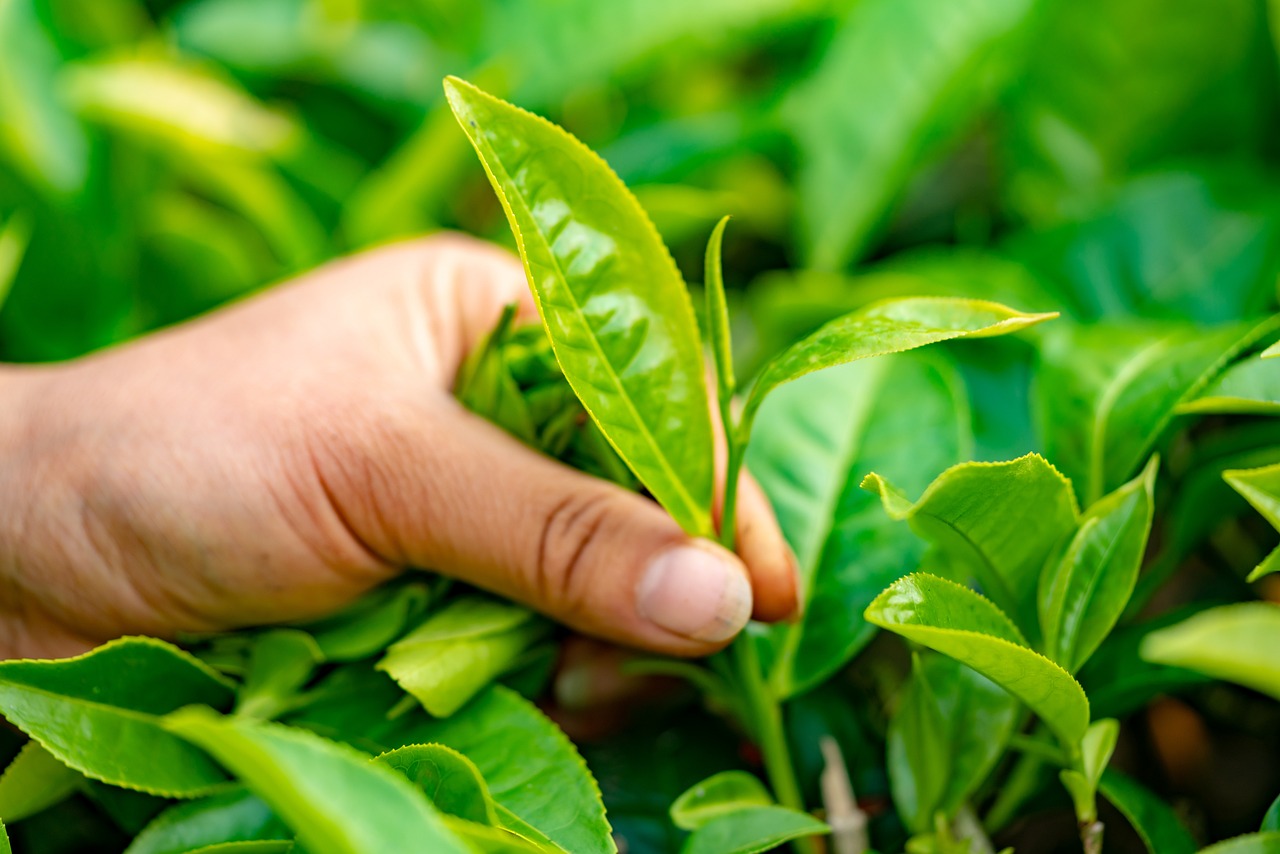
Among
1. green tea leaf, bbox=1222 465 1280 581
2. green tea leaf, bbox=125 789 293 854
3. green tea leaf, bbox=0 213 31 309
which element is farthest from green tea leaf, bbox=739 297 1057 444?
green tea leaf, bbox=0 213 31 309

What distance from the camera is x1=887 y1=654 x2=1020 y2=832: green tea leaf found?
52 cm

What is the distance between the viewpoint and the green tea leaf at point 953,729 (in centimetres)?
52

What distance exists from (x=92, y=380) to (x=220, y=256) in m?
0.24

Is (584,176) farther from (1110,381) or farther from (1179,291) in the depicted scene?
(1179,291)

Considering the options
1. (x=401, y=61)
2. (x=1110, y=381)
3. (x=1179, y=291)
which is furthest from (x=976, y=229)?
(x=401, y=61)

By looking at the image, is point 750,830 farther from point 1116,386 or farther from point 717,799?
point 1116,386

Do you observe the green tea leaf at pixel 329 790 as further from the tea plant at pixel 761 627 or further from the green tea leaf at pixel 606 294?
the green tea leaf at pixel 606 294

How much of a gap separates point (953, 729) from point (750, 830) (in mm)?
123

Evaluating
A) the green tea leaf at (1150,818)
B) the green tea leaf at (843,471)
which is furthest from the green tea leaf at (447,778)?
the green tea leaf at (1150,818)

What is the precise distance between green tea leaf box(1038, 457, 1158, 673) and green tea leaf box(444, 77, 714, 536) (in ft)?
0.57

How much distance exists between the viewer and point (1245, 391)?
483mm

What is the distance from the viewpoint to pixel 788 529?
62 centimetres

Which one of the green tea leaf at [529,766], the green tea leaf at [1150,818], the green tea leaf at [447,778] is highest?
the green tea leaf at [447,778]

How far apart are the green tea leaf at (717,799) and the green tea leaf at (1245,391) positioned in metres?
0.29
